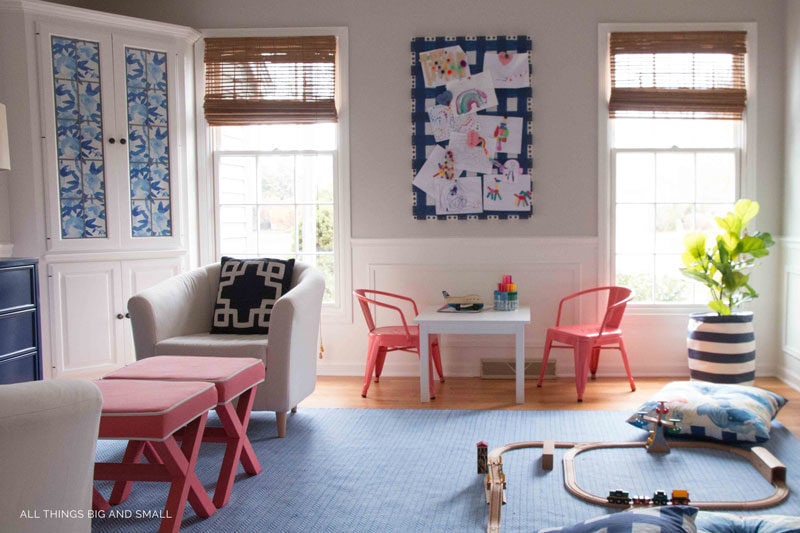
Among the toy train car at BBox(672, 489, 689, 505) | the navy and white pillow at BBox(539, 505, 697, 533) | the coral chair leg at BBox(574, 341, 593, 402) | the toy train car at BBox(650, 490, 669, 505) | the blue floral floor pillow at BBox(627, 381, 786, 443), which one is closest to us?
the navy and white pillow at BBox(539, 505, 697, 533)

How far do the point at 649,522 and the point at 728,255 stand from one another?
2977 millimetres

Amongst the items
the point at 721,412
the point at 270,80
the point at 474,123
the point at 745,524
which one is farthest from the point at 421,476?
the point at 270,80

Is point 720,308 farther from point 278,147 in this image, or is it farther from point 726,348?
point 278,147

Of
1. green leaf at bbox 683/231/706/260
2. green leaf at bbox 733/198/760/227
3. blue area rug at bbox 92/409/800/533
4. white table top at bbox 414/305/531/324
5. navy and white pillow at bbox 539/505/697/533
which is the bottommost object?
blue area rug at bbox 92/409/800/533

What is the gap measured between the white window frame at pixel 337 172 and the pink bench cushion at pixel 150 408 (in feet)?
8.58

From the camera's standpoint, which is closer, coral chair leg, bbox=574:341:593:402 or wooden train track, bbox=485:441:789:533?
wooden train track, bbox=485:441:789:533

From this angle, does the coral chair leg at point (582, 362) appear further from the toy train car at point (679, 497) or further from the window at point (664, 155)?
the toy train car at point (679, 497)

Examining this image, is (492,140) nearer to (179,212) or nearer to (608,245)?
(608,245)

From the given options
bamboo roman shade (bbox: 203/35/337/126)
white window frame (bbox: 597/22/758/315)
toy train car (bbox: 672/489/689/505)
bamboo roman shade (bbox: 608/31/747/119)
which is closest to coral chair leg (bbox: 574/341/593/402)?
white window frame (bbox: 597/22/758/315)

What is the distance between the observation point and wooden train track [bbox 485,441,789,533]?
9.23 ft

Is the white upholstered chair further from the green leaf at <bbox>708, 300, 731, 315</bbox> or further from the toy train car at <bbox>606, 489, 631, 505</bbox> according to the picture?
the green leaf at <bbox>708, 300, 731, 315</bbox>

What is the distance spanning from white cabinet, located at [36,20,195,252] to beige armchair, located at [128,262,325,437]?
33.8 inches

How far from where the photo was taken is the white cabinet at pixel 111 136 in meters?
4.66

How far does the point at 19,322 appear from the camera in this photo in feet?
13.3
